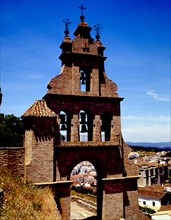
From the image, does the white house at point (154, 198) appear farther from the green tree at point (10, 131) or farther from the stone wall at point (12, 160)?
the stone wall at point (12, 160)

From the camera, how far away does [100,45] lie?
58.4 feet

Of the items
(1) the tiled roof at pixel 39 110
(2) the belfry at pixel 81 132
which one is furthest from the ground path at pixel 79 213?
(1) the tiled roof at pixel 39 110

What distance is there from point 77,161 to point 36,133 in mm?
3274

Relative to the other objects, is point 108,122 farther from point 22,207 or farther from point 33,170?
point 22,207

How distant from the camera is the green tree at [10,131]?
1337 inches

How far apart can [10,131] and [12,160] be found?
21.0m

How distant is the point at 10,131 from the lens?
3462 cm

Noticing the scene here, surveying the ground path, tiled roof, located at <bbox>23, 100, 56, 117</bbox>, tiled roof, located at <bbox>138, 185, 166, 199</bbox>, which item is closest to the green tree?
the ground path

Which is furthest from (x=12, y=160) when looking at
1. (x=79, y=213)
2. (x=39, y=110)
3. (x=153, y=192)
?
(x=153, y=192)

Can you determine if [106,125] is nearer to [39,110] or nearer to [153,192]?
[39,110]

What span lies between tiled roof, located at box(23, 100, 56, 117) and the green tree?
19749 millimetres

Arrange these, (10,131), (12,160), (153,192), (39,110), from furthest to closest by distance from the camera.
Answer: (153,192), (10,131), (39,110), (12,160)

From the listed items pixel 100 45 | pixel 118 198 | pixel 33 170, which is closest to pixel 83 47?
pixel 100 45

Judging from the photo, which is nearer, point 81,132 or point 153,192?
point 81,132
